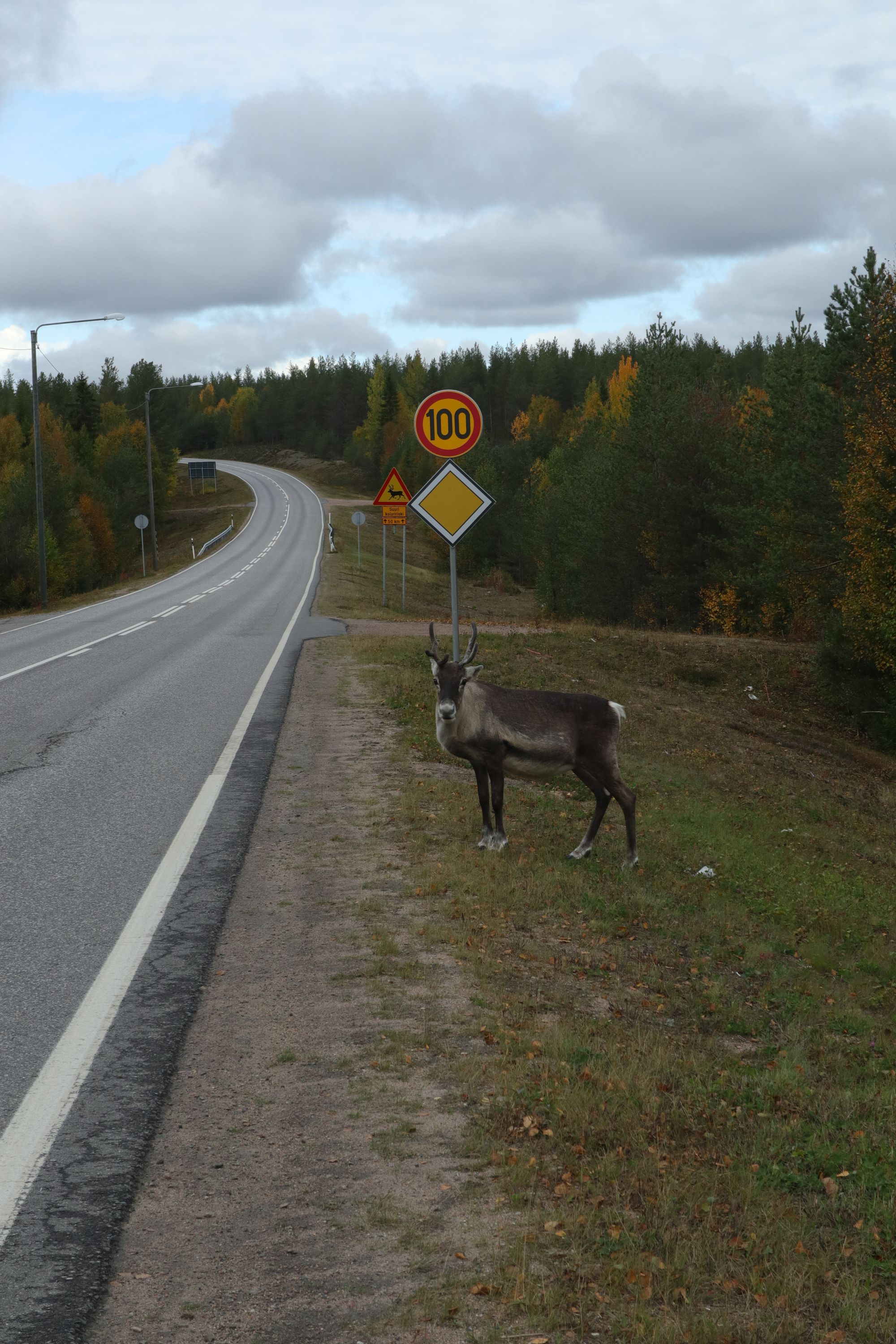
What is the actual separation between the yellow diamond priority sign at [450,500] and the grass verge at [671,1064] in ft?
8.06

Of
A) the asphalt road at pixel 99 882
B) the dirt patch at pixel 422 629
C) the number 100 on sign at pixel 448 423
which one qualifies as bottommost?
the dirt patch at pixel 422 629

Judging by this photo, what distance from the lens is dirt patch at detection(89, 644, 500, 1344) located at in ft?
10.8

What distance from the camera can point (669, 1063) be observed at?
198 inches

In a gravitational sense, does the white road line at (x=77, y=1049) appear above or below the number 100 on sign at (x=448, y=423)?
below

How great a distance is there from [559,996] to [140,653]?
1601 cm

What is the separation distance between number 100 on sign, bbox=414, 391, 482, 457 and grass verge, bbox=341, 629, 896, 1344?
323 cm

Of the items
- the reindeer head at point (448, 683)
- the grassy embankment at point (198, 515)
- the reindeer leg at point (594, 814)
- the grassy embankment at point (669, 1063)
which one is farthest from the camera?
the grassy embankment at point (198, 515)

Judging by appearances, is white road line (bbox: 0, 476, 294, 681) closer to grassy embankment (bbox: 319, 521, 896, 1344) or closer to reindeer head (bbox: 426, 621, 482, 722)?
grassy embankment (bbox: 319, 521, 896, 1344)

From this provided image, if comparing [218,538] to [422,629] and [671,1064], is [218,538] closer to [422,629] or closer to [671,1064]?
[422,629]

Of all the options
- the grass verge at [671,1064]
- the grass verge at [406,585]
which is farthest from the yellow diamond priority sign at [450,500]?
the grass verge at [406,585]

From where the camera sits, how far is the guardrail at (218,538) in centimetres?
7169

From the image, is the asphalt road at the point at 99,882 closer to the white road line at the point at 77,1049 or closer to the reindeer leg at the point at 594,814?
the white road line at the point at 77,1049

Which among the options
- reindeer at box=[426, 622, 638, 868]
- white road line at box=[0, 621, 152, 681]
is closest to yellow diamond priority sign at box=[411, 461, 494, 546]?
reindeer at box=[426, 622, 638, 868]

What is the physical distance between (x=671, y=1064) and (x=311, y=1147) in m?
1.74
